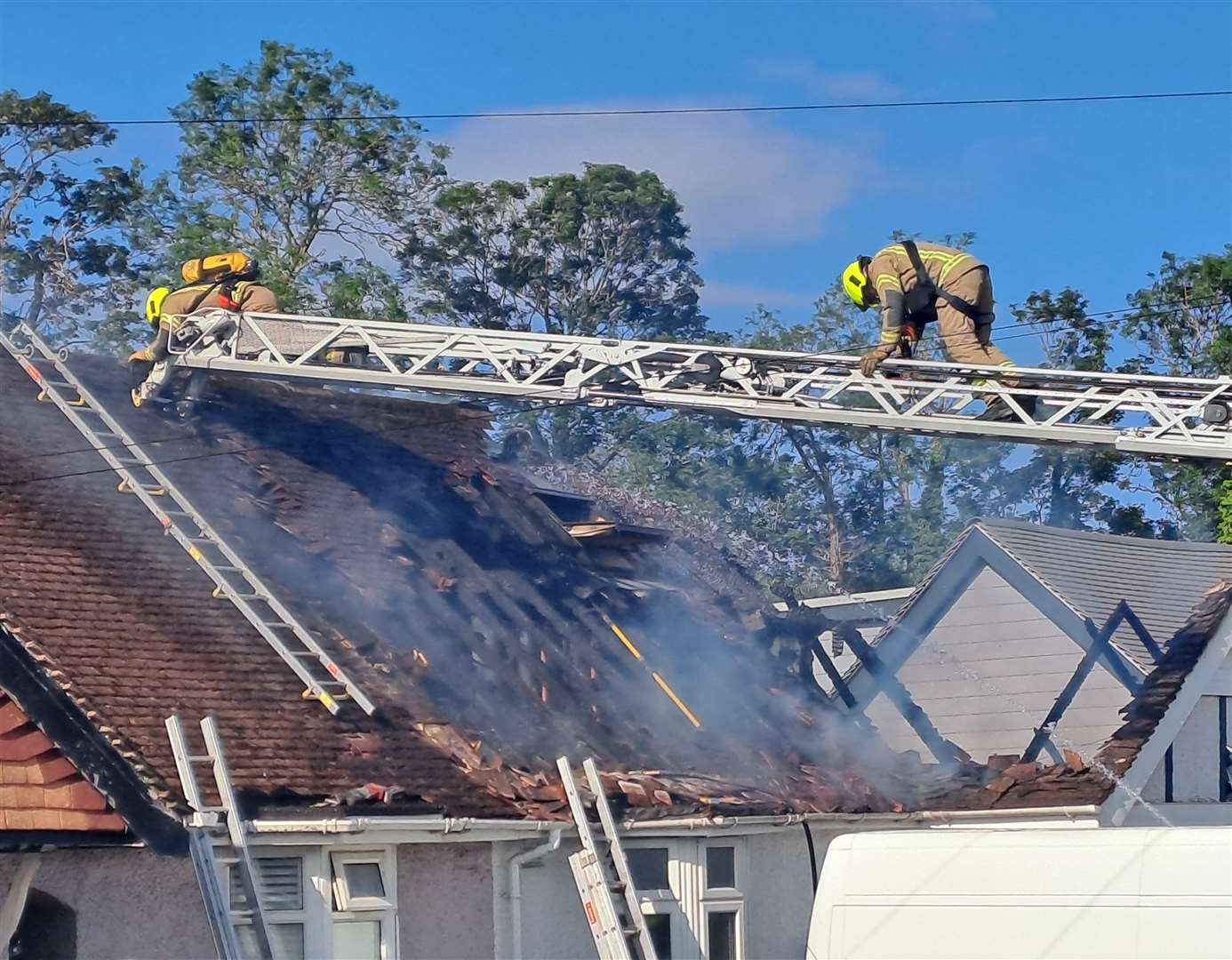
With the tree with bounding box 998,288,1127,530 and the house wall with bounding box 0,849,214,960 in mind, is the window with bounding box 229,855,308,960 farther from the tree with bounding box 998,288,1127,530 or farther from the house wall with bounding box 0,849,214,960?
the tree with bounding box 998,288,1127,530

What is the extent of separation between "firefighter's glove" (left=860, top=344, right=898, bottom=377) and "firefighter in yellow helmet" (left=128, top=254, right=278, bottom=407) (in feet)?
18.1

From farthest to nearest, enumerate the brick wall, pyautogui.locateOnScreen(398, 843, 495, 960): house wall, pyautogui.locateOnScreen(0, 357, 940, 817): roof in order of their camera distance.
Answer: pyautogui.locateOnScreen(0, 357, 940, 817): roof < pyautogui.locateOnScreen(398, 843, 495, 960): house wall < the brick wall

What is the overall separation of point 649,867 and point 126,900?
394cm

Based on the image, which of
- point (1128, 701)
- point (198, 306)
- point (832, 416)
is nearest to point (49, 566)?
point (198, 306)

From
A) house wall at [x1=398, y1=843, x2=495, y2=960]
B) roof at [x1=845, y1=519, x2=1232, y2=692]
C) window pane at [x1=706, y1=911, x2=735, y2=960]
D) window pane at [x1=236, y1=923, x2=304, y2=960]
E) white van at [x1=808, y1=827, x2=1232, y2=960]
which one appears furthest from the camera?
roof at [x1=845, y1=519, x2=1232, y2=692]

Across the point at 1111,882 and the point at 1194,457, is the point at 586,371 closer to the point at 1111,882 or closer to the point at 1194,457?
the point at 1194,457

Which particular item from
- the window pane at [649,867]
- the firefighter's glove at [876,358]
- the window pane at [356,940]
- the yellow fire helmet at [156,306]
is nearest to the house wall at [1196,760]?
the window pane at [649,867]

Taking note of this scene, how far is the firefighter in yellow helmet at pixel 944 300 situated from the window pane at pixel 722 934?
13.9 ft

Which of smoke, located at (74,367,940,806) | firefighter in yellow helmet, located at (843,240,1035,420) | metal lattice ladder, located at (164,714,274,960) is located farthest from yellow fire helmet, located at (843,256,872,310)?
metal lattice ladder, located at (164,714,274,960)

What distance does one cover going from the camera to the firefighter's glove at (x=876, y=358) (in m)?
13.0

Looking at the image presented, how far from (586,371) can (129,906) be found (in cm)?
544

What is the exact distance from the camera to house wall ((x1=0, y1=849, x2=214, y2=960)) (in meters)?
10.6

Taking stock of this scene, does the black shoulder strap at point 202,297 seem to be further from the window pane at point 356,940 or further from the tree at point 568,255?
the tree at point 568,255

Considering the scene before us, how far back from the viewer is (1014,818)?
1540cm
